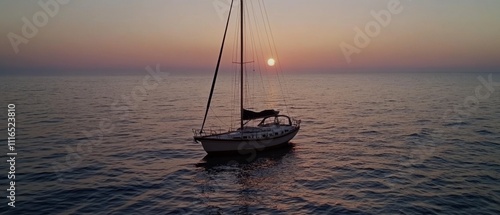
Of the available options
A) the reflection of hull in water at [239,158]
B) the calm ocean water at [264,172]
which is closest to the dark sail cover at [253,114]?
the reflection of hull in water at [239,158]

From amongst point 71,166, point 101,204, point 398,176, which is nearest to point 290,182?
point 398,176

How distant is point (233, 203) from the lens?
22547 millimetres

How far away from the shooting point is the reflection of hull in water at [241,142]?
32.6 m

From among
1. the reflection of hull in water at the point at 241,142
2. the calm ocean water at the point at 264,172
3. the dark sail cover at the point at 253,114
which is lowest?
the calm ocean water at the point at 264,172

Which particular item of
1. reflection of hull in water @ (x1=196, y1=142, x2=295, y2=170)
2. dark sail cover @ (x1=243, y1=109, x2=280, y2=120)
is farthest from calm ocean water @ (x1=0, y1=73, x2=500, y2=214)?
dark sail cover @ (x1=243, y1=109, x2=280, y2=120)

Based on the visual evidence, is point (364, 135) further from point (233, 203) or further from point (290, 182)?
point (233, 203)

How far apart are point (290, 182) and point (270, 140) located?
30.5ft

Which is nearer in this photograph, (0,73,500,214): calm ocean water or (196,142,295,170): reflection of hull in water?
(0,73,500,214): calm ocean water

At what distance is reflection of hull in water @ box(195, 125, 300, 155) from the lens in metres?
32.6

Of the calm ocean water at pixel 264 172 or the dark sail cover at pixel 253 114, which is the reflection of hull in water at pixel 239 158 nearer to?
the calm ocean water at pixel 264 172

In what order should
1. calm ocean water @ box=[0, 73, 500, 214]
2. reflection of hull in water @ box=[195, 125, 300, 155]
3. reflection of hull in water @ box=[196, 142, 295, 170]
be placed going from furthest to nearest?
reflection of hull in water @ box=[195, 125, 300, 155] < reflection of hull in water @ box=[196, 142, 295, 170] < calm ocean water @ box=[0, 73, 500, 214]

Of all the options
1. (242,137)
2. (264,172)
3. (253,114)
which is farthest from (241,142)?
(264,172)

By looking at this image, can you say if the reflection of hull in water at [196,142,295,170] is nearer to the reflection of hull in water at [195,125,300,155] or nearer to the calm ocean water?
the calm ocean water

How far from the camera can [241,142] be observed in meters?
33.4
